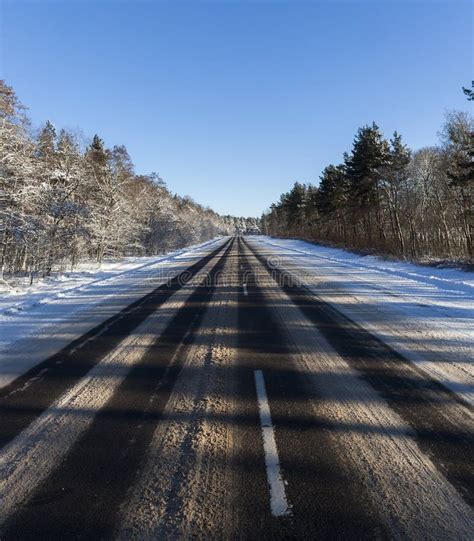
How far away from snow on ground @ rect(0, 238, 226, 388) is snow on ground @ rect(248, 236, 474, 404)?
607cm

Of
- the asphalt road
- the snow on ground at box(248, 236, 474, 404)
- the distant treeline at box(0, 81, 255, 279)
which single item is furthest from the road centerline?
the distant treeline at box(0, 81, 255, 279)

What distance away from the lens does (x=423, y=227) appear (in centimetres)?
4147

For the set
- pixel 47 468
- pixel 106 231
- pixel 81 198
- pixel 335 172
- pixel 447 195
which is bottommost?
pixel 47 468

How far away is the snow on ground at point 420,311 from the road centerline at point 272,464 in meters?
2.41

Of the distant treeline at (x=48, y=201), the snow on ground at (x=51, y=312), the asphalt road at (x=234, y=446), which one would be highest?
the distant treeline at (x=48, y=201)

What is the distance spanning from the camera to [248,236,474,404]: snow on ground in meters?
5.20

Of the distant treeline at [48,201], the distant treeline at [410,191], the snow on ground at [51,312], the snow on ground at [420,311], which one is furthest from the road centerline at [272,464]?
the distant treeline at [410,191]

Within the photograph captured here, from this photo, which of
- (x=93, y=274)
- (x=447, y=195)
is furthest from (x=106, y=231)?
(x=447, y=195)

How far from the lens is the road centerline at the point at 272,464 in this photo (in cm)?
249

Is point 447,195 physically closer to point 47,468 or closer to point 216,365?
point 216,365

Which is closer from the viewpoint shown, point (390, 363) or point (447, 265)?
point (390, 363)

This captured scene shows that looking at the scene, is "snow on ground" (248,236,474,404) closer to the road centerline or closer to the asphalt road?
the asphalt road

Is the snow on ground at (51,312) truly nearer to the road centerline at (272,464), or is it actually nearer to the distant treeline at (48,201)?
the distant treeline at (48,201)

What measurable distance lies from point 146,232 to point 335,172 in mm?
25788
